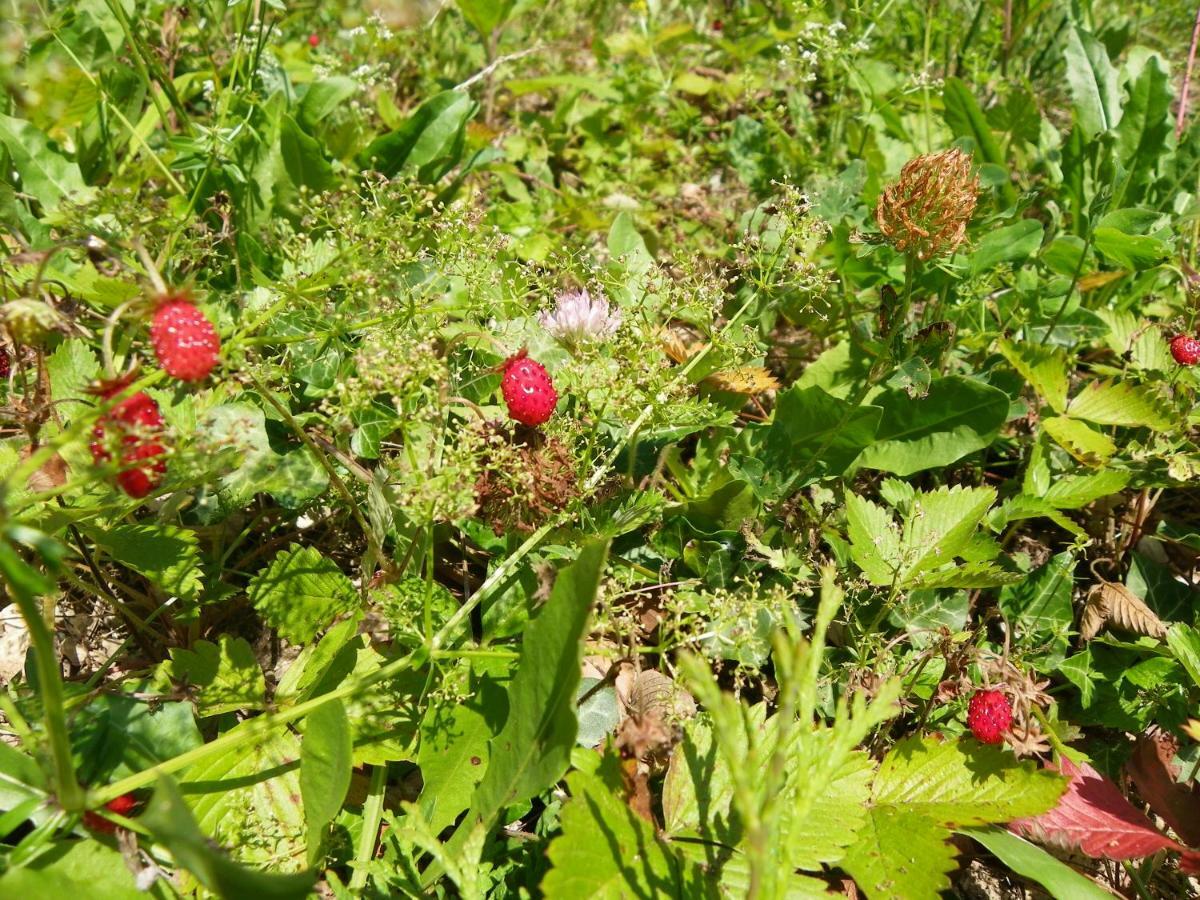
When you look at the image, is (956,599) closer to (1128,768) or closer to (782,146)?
(1128,768)

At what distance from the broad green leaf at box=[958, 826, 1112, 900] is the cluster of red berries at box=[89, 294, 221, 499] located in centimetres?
151

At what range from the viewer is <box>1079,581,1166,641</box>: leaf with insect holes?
208cm

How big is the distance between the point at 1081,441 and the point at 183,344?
6.60ft

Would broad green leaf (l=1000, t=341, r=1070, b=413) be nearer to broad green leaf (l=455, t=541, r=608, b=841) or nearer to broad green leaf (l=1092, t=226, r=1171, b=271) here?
broad green leaf (l=1092, t=226, r=1171, b=271)

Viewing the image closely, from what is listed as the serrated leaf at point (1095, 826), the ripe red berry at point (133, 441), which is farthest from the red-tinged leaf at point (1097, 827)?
the ripe red berry at point (133, 441)

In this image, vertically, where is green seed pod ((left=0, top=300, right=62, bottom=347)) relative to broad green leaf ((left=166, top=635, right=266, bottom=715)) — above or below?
above

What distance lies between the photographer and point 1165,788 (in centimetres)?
186

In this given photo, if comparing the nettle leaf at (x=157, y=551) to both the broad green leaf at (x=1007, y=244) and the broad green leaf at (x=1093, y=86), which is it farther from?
the broad green leaf at (x=1093, y=86)

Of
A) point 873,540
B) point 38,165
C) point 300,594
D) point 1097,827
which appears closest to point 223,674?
point 300,594

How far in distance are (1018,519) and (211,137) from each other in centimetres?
215

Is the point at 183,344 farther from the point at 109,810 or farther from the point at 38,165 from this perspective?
the point at 38,165

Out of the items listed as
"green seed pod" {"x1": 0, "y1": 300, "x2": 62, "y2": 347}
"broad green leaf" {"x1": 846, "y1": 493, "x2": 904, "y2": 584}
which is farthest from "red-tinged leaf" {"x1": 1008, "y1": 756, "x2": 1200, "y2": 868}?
"green seed pod" {"x1": 0, "y1": 300, "x2": 62, "y2": 347}

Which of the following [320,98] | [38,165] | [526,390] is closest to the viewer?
[526,390]

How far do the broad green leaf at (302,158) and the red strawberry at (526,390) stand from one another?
104 centimetres
